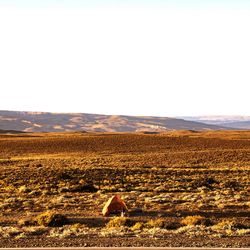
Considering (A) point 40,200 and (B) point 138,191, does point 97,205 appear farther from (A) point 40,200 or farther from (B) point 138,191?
(B) point 138,191

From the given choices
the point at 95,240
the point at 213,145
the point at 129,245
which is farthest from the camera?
the point at 213,145

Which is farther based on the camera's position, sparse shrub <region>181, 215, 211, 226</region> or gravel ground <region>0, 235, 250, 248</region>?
sparse shrub <region>181, 215, 211, 226</region>

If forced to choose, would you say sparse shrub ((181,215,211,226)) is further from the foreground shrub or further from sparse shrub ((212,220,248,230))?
sparse shrub ((212,220,248,230))

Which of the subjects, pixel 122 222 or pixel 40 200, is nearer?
pixel 122 222

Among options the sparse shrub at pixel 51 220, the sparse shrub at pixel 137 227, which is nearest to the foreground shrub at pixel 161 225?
the sparse shrub at pixel 137 227

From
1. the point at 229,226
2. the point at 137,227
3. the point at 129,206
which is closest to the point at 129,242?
the point at 137,227

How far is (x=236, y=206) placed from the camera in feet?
79.0

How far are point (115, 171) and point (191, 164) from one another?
15.9 meters

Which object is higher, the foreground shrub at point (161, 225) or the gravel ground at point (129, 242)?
the gravel ground at point (129, 242)

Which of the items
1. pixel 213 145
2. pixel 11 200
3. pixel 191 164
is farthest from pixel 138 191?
pixel 213 145

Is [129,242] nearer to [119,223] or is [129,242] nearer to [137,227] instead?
[137,227]

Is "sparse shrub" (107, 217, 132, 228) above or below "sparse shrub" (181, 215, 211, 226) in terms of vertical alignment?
below

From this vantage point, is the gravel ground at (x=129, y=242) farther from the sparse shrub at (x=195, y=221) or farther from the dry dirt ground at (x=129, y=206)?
the sparse shrub at (x=195, y=221)

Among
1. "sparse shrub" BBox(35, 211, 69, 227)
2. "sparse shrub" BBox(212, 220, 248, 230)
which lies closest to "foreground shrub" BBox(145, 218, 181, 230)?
"sparse shrub" BBox(212, 220, 248, 230)
